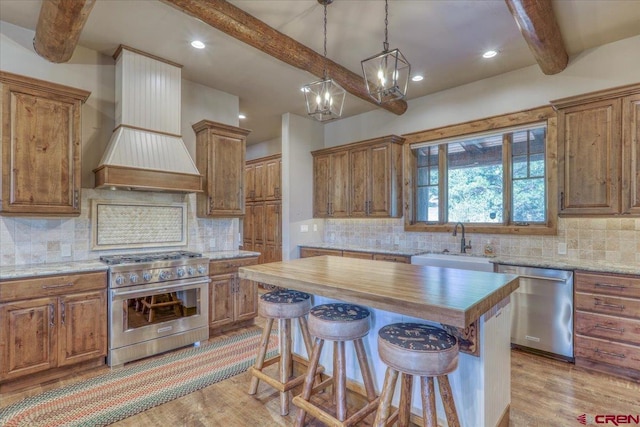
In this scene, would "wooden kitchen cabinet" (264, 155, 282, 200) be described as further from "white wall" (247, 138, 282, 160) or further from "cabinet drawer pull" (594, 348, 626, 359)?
"cabinet drawer pull" (594, 348, 626, 359)

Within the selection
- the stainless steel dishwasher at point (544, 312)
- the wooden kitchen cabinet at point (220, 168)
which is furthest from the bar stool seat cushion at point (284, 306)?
the stainless steel dishwasher at point (544, 312)

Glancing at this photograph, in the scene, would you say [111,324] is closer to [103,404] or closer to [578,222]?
[103,404]

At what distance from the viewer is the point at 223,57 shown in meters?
3.52

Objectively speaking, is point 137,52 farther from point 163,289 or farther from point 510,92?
point 510,92

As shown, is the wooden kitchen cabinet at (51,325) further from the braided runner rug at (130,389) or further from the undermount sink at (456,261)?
the undermount sink at (456,261)

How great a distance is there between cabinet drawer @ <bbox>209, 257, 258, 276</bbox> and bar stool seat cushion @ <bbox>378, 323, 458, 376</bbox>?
8.25ft

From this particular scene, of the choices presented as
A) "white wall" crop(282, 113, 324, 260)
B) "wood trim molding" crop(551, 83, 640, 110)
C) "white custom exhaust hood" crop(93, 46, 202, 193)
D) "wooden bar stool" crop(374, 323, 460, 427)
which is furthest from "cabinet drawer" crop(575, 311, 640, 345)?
"white custom exhaust hood" crop(93, 46, 202, 193)

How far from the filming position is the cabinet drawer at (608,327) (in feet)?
9.12

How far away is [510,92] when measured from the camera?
3.92 metres

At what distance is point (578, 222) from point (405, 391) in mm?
2989

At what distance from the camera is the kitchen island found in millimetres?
1528

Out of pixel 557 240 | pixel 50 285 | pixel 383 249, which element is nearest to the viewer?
pixel 50 285

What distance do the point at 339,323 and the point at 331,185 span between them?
148 inches

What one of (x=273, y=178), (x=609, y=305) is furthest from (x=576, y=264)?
(x=273, y=178)
